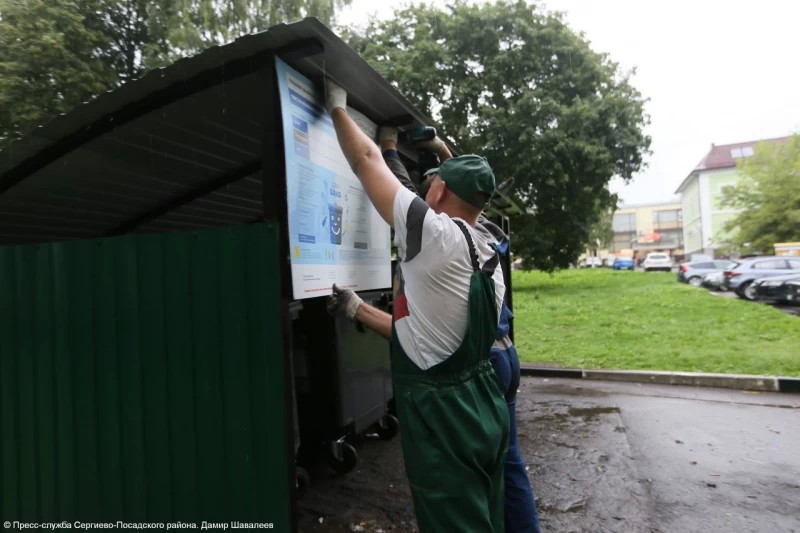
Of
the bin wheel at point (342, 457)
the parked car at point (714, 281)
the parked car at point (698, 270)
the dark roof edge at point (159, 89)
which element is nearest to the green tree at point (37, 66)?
the dark roof edge at point (159, 89)

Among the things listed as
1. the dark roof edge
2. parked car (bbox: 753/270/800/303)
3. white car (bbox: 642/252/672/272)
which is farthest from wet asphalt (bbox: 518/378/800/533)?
white car (bbox: 642/252/672/272)

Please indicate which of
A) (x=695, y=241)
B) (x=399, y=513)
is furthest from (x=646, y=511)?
(x=695, y=241)

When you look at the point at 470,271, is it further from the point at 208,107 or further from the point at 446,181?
the point at 208,107

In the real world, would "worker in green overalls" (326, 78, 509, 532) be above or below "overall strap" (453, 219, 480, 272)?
below

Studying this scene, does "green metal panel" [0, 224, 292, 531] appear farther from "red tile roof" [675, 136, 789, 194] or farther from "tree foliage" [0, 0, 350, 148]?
"red tile roof" [675, 136, 789, 194]

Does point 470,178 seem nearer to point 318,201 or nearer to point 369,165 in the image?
point 369,165

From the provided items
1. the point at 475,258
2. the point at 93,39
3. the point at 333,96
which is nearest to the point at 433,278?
the point at 475,258

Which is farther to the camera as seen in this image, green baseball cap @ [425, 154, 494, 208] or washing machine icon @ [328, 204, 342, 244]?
washing machine icon @ [328, 204, 342, 244]

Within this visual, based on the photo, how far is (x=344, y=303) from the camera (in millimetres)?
2490

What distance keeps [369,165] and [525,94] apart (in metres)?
16.5

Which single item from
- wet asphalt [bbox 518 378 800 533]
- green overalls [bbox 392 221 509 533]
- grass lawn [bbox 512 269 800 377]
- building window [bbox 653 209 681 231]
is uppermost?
building window [bbox 653 209 681 231]

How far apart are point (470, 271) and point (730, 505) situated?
118 inches

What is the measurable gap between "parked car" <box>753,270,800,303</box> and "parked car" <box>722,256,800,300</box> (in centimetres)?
30

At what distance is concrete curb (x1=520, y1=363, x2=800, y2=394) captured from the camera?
22.2 ft
